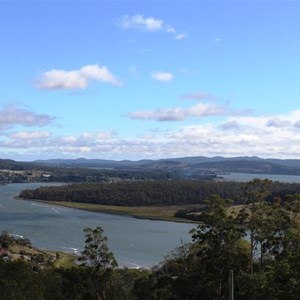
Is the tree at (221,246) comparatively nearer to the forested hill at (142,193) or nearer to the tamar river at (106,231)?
the tamar river at (106,231)

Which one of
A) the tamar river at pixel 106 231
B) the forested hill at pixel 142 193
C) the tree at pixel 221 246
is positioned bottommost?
the tamar river at pixel 106 231

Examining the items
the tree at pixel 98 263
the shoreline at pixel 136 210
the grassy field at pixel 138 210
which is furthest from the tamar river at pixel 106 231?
the tree at pixel 98 263

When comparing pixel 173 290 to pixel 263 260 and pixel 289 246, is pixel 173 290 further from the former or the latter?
pixel 289 246

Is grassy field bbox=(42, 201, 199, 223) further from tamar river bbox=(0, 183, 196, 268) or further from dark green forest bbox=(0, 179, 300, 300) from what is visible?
dark green forest bbox=(0, 179, 300, 300)

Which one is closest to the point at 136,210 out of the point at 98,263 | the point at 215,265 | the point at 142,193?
the point at 142,193

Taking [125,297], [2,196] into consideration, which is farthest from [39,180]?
[125,297]

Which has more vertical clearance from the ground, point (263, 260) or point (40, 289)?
point (263, 260)
